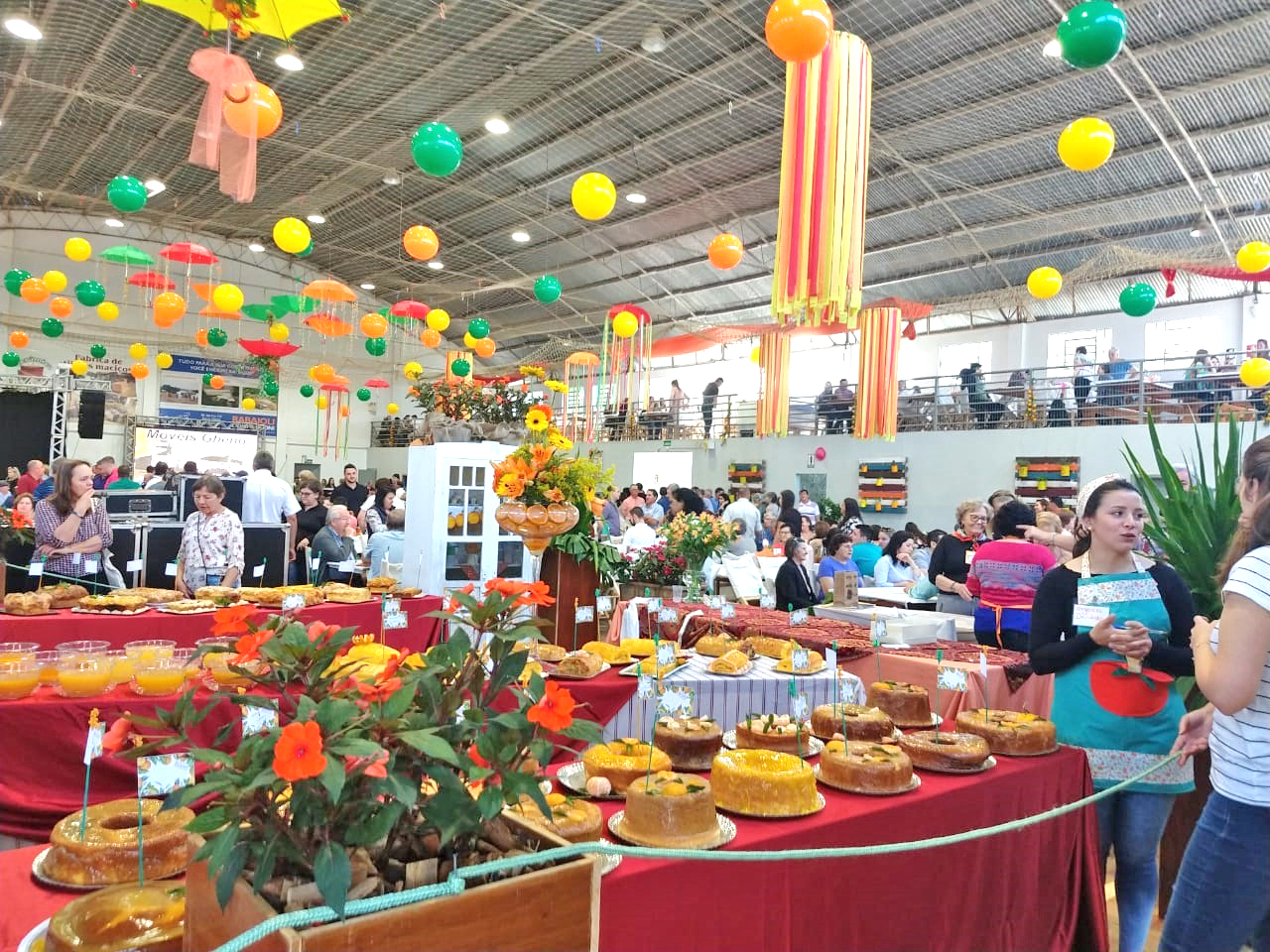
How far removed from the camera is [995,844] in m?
2.07

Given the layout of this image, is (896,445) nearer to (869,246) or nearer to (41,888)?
(869,246)

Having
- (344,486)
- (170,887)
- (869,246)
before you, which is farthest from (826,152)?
(869,246)

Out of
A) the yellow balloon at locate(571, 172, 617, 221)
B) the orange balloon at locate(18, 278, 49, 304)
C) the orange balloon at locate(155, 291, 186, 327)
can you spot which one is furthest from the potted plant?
the orange balloon at locate(18, 278, 49, 304)

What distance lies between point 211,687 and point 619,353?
10.8 metres

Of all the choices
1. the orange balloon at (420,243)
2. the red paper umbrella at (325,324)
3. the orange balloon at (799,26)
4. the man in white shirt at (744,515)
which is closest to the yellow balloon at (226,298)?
the red paper umbrella at (325,324)

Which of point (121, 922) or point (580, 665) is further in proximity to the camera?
point (580, 665)

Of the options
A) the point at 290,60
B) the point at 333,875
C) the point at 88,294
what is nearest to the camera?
the point at 333,875

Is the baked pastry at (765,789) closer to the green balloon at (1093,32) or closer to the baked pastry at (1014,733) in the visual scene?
the baked pastry at (1014,733)

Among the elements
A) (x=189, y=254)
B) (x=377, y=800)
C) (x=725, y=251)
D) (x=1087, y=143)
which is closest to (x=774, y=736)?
(x=377, y=800)

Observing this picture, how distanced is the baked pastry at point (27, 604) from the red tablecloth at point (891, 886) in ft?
7.22

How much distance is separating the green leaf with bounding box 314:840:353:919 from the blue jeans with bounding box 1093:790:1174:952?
6.75ft

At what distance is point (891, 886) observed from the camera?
1853 millimetres

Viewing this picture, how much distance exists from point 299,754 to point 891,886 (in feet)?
4.68

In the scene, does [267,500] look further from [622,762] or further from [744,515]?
[622,762]
